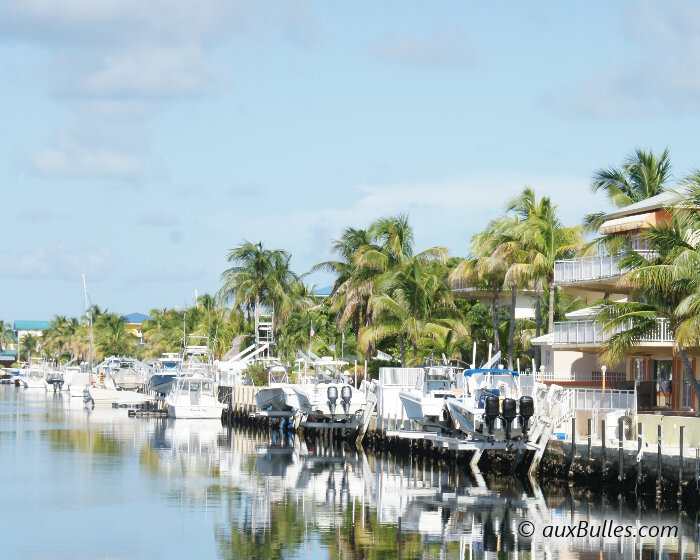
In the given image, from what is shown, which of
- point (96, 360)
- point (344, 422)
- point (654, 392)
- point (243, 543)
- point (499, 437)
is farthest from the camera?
point (96, 360)

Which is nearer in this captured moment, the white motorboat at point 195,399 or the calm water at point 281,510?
the calm water at point 281,510

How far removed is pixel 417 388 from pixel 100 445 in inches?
811

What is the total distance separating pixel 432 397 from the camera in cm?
5034

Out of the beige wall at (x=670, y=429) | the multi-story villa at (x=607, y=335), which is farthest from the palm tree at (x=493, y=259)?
the beige wall at (x=670, y=429)

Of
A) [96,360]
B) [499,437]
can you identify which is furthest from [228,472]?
[96,360]

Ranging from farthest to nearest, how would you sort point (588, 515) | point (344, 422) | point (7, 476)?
point (344, 422)
point (7, 476)
point (588, 515)

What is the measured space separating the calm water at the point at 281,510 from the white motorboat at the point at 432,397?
7.00 feet

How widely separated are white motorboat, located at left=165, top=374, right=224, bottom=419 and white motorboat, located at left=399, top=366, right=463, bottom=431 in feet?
111

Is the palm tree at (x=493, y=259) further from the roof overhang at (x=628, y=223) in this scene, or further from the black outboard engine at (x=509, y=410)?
the black outboard engine at (x=509, y=410)

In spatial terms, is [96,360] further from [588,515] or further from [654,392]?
[588,515]

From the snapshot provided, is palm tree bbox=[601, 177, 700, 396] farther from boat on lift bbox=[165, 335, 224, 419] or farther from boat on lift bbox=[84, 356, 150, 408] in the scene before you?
boat on lift bbox=[84, 356, 150, 408]

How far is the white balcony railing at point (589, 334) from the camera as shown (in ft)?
153

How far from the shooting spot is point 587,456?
40.9 metres

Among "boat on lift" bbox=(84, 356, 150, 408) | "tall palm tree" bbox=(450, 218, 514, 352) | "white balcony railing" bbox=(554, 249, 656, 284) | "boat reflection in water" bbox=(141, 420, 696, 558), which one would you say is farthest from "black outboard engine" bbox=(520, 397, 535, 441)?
"boat on lift" bbox=(84, 356, 150, 408)
